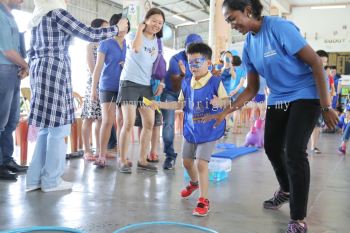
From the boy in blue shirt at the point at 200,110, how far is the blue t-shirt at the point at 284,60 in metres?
0.48

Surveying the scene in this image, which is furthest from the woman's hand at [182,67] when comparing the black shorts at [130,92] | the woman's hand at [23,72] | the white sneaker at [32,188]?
the white sneaker at [32,188]

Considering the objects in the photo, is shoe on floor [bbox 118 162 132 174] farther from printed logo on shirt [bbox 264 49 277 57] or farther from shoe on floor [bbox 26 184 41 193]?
printed logo on shirt [bbox 264 49 277 57]

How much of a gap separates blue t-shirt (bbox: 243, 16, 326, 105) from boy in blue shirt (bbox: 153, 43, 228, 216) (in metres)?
0.48

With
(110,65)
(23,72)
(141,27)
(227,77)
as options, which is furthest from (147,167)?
(227,77)

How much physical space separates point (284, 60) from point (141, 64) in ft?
5.94

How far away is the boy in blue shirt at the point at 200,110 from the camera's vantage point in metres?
2.67

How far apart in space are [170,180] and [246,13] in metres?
1.80

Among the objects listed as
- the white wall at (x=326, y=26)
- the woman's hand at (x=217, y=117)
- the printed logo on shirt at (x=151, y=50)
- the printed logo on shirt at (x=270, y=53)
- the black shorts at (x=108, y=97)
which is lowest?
the woman's hand at (x=217, y=117)

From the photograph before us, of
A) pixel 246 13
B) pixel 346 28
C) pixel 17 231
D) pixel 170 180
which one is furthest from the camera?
pixel 346 28

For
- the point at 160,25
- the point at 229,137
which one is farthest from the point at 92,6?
the point at 160,25

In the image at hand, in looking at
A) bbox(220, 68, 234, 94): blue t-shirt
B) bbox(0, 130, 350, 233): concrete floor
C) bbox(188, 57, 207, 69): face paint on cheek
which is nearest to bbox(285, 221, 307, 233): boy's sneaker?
bbox(0, 130, 350, 233): concrete floor

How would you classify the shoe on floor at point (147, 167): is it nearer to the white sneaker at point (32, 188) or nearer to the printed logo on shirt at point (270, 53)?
the white sneaker at point (32, 188)

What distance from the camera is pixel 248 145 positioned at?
19.8 feet

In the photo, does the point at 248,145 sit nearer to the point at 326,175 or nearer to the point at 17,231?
the point at 326,175
